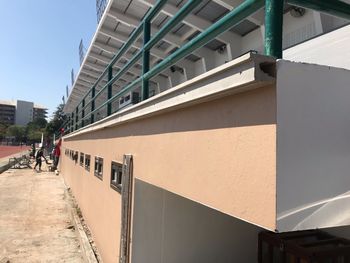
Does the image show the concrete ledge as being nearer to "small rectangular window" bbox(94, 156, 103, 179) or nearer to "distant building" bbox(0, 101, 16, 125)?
"small rectangular window" bbox(94, 156, 103, 179)

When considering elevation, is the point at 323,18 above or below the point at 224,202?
above

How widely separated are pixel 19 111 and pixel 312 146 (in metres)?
205

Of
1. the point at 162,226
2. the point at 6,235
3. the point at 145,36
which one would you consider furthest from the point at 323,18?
the point at 6,235

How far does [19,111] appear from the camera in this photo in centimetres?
18912

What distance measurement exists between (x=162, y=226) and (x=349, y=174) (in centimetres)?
245

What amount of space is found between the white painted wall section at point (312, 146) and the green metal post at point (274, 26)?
12 cm

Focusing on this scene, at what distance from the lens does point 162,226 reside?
12.6ft

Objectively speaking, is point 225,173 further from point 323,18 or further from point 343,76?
point 323,18

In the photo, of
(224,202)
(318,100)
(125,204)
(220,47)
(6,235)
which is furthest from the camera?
(6,235)

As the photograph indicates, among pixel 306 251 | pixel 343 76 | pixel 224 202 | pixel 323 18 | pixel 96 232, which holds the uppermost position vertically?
pixel 323 18

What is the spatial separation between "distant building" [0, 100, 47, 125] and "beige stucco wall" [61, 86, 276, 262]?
618ft

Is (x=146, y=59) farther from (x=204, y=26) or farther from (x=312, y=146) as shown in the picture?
(x=204, y=26)

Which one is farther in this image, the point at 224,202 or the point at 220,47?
the point at 220,47

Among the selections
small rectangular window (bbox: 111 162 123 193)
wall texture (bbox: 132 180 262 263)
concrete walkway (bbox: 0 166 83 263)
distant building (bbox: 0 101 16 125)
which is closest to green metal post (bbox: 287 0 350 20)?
wall texture (bbox: 132 180 262 263)
